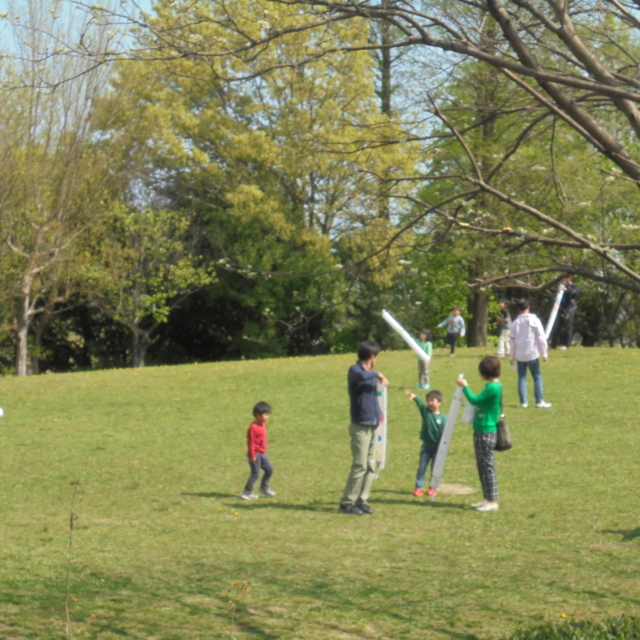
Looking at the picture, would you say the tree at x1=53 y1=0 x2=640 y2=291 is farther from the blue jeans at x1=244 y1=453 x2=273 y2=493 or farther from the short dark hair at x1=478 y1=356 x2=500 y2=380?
the blue jeans at x1=244 y1=453 x2=273 y2=493

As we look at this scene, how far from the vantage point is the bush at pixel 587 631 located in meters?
5.14

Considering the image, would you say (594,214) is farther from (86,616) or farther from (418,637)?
(86,616)

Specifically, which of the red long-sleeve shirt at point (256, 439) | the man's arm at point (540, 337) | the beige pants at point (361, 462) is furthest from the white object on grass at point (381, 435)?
the man's arm at point (540, 337)

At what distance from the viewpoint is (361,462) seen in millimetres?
9656

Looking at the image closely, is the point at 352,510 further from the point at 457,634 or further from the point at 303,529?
the point at 457,634

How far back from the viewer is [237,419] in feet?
59.0

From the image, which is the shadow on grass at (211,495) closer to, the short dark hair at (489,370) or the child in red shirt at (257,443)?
the child in red shirt at (257,443)

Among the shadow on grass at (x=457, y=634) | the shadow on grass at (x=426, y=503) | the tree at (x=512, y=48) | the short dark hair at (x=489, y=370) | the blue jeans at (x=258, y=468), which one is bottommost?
the shadow on grass at (x=457, y=634)

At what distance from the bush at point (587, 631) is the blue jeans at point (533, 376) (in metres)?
10.7

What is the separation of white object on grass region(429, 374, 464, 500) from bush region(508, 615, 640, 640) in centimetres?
473

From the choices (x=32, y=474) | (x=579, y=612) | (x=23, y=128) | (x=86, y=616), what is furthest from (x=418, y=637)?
(x=23, y=128)

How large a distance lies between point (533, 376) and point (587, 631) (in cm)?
1171

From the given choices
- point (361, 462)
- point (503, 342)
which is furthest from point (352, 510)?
point (503, 342)

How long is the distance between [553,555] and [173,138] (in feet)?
91.4
